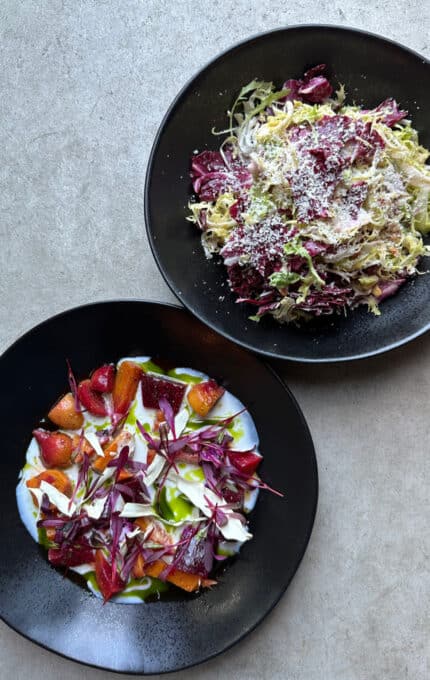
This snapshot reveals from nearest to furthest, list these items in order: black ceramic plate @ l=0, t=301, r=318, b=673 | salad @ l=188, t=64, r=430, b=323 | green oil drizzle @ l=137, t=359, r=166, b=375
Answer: salad @ l=188, t=64, r=430, b=323 < black ceramic plate @ l=0, t=301, r=318, b=673 < green oil drizzle @ l=137, t=359, r=166, b=375

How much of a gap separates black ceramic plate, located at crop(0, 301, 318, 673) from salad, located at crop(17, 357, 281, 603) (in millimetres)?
49

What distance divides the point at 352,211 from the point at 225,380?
705mm

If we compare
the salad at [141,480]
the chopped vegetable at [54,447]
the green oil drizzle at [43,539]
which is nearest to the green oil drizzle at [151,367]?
the salad at [141,480]

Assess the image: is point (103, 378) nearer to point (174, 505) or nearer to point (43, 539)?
point (174, 505)

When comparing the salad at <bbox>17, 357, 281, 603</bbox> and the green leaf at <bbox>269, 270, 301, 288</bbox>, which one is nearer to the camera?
the green leaf at <bbox>269, 270, 301, 288</bbox>


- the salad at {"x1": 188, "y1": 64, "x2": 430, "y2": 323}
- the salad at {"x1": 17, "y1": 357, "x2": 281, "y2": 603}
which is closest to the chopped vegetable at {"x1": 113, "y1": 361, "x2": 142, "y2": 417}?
the salad at {"x1": 17, "y1": 357, "x2": 281, "y2": 603}

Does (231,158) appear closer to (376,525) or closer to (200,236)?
(200,236)

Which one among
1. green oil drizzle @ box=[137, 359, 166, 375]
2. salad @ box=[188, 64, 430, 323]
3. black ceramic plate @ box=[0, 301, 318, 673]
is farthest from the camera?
green oil drizzle @ box=[137, 359, 166, 375]

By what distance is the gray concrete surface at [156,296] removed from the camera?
233cm

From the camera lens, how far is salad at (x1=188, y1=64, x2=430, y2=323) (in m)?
2.00

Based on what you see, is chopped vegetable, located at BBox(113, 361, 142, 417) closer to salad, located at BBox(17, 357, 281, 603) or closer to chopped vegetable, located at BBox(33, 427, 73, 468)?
salad, located at BBox(17, 357, 281, 603)

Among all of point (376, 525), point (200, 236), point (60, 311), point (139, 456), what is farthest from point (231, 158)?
point (376, 525)

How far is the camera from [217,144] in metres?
2.19

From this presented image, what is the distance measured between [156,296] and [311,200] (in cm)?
68
